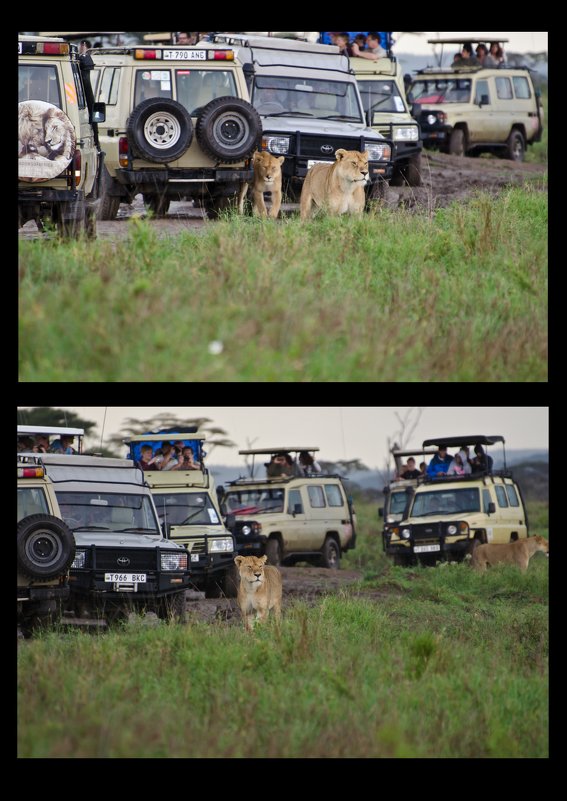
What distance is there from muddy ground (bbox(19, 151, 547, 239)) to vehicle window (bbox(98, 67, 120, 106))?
3.50 ft

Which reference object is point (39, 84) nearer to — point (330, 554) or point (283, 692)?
point (283, 692)

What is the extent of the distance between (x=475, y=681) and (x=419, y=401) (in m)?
1.66

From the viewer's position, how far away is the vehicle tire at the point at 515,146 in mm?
20453

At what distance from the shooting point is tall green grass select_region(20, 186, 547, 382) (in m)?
7.60

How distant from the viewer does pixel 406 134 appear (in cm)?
1593

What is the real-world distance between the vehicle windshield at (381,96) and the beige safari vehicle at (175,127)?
12.5 ft

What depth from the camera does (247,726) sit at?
7.23m

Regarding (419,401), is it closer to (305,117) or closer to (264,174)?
(264,174)

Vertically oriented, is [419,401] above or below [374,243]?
below

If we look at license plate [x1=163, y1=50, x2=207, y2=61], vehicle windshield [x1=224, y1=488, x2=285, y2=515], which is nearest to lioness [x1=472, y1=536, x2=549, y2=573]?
vehicle windshield [x1=224, y1=488, x2=285, y2=515]

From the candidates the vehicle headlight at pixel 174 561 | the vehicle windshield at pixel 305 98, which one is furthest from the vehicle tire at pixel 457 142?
the vehicle headlight at pixel 174 561

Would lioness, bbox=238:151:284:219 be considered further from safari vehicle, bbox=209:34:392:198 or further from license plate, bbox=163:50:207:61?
license plate, bbox=163:50:207:61

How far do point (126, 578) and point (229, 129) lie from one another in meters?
3.89
